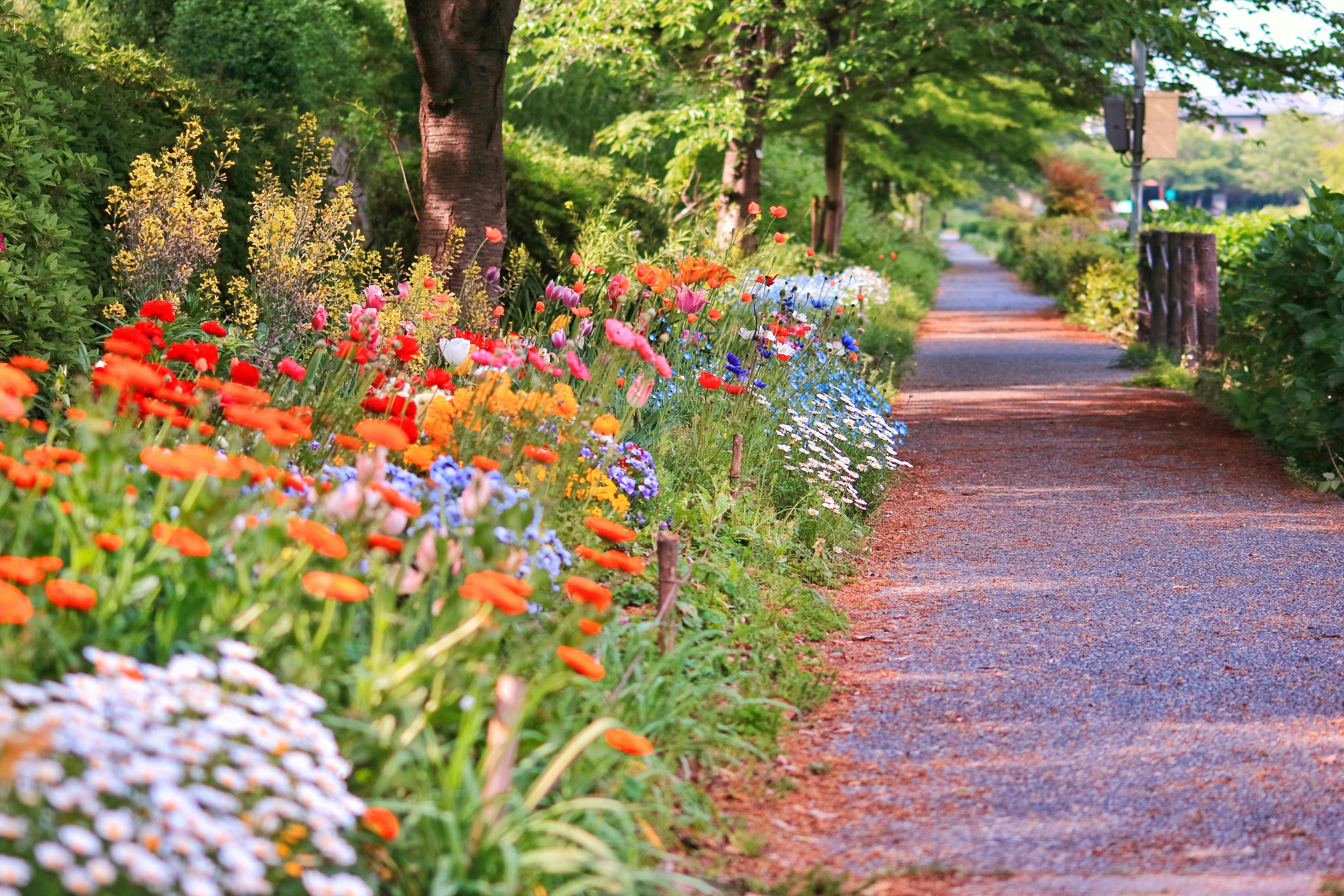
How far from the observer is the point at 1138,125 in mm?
17266

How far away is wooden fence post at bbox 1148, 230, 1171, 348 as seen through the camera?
14.9m

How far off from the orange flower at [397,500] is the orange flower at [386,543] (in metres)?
0.07

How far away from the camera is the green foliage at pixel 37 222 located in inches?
208

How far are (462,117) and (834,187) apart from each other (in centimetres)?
1633

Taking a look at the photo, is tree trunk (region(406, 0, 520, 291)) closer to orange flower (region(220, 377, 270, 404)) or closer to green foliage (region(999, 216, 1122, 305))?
orange flower (region(220, 377, 270, 404))

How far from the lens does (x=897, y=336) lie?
14.8 meters

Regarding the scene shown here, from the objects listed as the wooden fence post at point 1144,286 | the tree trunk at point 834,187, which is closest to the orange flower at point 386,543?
the wooden fence post at point 1144,286

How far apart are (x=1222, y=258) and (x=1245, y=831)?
13.2 metres

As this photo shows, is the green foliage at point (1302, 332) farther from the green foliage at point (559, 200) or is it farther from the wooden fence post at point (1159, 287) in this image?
the wooden fence post at point (1159, 287)

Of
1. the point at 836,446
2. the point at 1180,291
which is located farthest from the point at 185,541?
the point at 1180,291

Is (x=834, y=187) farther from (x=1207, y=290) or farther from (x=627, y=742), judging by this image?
(x=627, y=742)

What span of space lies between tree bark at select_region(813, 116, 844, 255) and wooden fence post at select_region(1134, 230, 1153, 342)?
6281 mm

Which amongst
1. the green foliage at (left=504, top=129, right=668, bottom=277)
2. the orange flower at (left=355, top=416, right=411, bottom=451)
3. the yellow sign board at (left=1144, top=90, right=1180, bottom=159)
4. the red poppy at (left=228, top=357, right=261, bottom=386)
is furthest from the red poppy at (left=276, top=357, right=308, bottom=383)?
the yellow sign board at (left=1144, top=90, right=1180, bottom=159)

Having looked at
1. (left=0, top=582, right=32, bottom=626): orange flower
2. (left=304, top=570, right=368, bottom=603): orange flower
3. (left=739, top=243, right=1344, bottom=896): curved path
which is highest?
(left=0, top=582, right=32, bottom=626): orange flower
